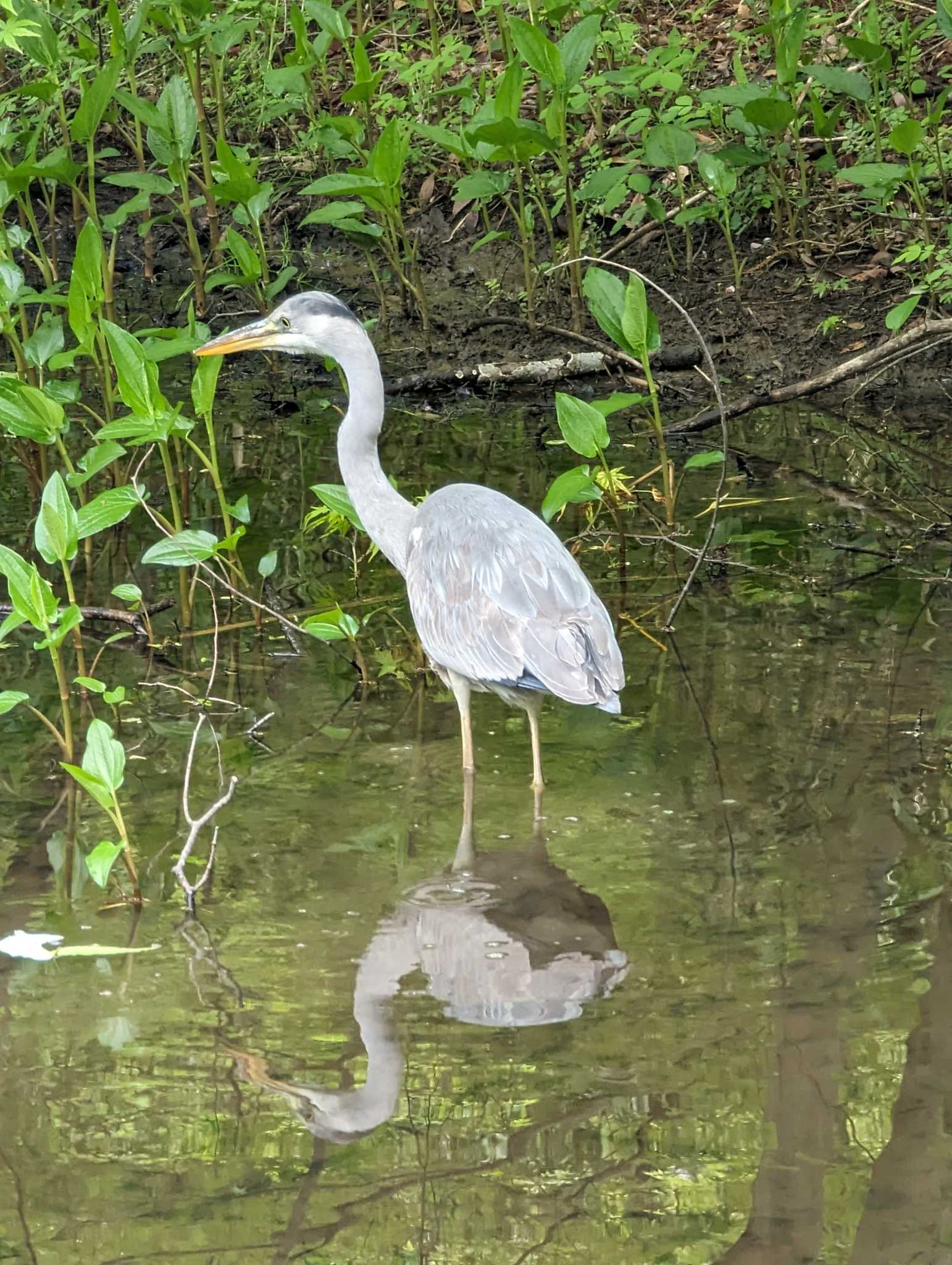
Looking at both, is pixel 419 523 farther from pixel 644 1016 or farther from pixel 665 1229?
pixel 665 1229

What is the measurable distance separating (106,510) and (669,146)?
479 cm

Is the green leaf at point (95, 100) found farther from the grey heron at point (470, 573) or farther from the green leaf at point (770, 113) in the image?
the green leaf at point (770, 113)

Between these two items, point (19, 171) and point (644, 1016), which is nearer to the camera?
point (644, 1016)

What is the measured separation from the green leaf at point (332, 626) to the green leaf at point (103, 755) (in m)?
1.35

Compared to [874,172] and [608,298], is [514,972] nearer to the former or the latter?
[608,298]

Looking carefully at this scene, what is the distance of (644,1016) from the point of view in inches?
138

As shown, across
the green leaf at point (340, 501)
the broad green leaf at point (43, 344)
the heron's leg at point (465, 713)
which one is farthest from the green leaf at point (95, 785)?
the broad green leaf at point (43, 344)

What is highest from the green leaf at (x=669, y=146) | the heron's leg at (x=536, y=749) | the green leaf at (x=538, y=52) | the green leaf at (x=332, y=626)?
the green leaf at (x=538, y=52)

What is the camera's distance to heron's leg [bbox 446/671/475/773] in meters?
4.82

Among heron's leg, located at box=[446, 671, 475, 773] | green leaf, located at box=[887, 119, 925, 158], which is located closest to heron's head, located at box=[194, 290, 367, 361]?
heron's leg, located at box=[446, 671, 475, 773]

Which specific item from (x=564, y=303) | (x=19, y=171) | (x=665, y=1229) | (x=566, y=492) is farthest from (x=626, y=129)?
(x=665, y=1229)

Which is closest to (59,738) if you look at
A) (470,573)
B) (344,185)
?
(470,573)

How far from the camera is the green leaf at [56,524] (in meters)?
4.49

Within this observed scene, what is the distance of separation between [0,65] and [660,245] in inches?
221
